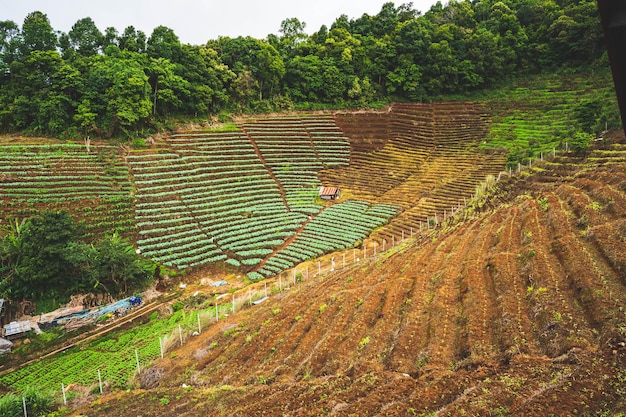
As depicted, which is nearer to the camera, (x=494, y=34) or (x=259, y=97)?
(x=259, y=97)

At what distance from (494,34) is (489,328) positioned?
62625 mm

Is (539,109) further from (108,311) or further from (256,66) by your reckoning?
(108,311)

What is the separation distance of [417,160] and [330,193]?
37.5 feet

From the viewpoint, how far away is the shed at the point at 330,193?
3681cm

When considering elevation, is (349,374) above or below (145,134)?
below

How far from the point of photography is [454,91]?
181ft

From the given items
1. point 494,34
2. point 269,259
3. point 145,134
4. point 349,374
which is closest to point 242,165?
point 145,134

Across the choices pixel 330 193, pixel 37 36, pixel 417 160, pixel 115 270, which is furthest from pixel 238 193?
pixel 37 36

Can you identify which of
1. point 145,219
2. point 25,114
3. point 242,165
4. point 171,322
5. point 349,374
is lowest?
point 171,322

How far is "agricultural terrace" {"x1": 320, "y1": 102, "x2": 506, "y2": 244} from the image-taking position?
107 feet

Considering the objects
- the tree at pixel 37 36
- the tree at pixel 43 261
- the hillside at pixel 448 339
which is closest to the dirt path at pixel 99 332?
the tree at pixel 43 261

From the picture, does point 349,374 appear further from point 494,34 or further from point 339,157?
point 494,34

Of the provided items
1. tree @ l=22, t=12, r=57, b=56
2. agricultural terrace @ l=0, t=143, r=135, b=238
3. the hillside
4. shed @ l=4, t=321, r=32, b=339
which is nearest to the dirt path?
shed @ l=4, t=321, r=32, b=339

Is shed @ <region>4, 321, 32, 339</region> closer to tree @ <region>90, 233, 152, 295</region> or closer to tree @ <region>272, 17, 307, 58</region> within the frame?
tree @ <region>90, 233, 152, 295</region>
